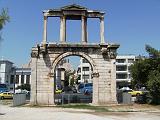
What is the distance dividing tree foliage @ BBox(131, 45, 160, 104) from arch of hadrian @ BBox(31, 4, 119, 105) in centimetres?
372

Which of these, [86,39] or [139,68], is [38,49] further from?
[139,68]

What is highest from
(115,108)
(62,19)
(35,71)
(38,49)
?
(62,19)

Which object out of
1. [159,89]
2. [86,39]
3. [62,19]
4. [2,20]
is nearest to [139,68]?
[159,89]

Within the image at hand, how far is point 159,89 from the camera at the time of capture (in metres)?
33.8

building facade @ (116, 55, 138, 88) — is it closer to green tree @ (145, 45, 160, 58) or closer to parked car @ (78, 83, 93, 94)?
parked car @ (78, 83, 93, 94)

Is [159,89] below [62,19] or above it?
below

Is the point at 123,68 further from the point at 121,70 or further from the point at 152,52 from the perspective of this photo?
the point at 152,52

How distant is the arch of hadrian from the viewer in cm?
3388

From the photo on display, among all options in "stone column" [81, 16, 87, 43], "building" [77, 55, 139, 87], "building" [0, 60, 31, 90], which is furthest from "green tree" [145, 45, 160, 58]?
"building" [77, 55, 139, 87]

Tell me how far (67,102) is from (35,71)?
5.63 meters

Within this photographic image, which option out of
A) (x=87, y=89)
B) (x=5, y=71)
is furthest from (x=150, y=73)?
(x=5, y=71)

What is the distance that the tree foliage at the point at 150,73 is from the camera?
1339 inches

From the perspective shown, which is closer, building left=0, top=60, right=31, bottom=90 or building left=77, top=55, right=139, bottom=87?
building left=0, top=60, right=31, bottom=90

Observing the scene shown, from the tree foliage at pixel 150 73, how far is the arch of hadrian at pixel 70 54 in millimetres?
3716
